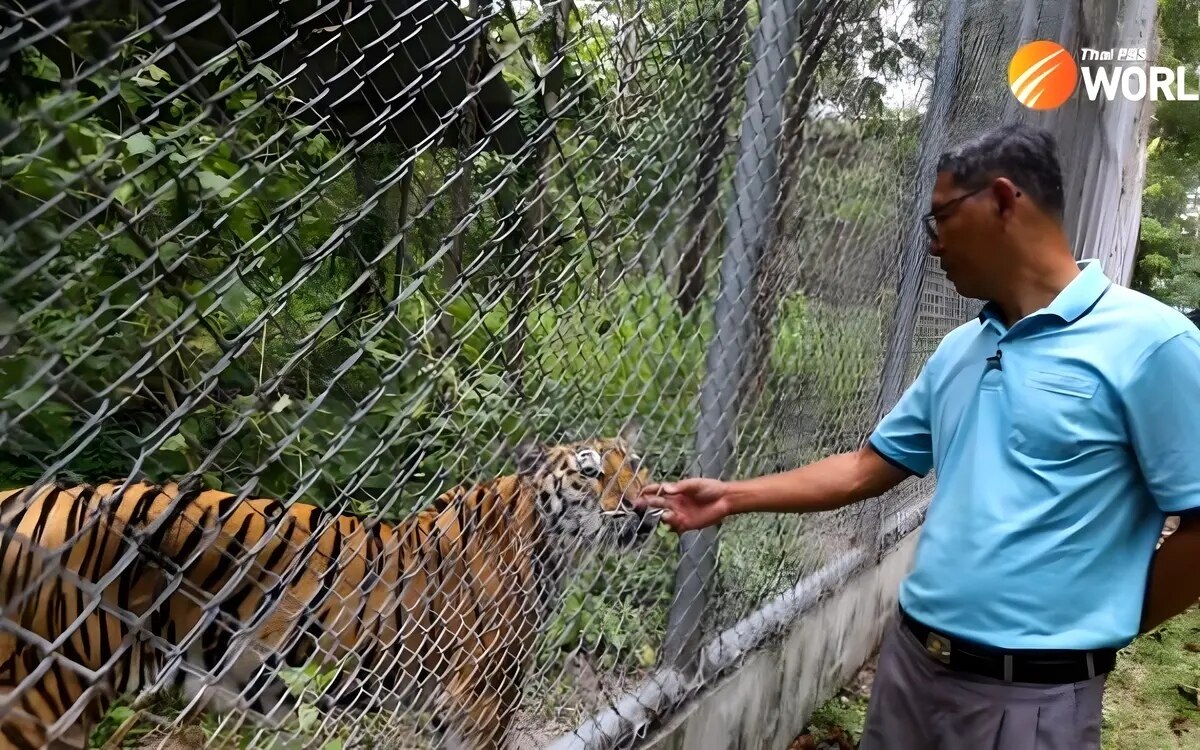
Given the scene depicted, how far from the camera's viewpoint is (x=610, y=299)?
1.78 meters

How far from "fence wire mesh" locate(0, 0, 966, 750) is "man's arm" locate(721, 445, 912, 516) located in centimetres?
30

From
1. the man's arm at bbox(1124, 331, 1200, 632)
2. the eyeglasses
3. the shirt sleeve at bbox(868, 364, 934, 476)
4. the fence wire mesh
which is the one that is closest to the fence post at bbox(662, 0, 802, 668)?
the fence wire mesh

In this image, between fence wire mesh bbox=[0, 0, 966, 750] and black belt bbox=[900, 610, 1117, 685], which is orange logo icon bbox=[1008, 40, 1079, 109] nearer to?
fence wire mesh bbox=[0, 0, 966, 750]

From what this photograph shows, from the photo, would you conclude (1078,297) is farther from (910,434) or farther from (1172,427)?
(910,434)

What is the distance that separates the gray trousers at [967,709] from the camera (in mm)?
1564

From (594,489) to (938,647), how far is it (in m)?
1.14

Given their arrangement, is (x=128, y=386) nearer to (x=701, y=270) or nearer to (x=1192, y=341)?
(x=701, y=270)

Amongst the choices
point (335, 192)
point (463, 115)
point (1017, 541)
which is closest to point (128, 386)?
point (335, 192)

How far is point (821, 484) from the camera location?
6.27 ft

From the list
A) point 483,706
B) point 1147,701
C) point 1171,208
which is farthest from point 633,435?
point 1171,208

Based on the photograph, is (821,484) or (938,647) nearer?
(938,647)

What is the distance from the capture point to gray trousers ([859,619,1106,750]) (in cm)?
156

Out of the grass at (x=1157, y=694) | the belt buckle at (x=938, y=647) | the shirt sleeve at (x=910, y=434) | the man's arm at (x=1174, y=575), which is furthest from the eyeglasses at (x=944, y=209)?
the grass at (x=1157, y=694)

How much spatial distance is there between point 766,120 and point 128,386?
1.58m
